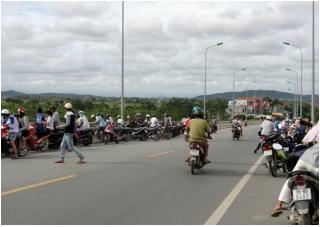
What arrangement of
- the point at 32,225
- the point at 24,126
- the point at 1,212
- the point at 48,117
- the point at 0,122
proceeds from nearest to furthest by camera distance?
the point at 32,225 < the point at 1,212 < the point at 0,122 < the point at 24,126 < the point at 48,117

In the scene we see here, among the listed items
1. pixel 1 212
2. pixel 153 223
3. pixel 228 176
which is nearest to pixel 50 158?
pixel 228 176

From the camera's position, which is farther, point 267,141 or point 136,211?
point 267,141

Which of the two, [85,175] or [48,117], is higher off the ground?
[48,117]

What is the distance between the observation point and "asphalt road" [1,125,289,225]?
22.4 ft

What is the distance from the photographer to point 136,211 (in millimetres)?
7234

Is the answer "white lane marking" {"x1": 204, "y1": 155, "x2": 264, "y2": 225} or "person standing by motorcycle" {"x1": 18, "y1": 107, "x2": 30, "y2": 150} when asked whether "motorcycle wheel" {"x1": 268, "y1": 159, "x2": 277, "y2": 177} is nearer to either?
"white lane marking" {"x1": 204, "y1": 155, "x2": 264, "y2": 225}

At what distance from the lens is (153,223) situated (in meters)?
6.50

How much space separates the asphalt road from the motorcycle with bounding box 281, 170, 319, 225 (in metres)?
0.84

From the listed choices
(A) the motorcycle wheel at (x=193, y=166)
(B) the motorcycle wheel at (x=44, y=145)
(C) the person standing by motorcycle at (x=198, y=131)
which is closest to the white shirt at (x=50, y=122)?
(B) the motorcycle wheel at (x=44, y=145)

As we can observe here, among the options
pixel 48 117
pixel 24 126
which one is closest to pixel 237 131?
pixel 48 117

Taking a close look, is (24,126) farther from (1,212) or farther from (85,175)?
(1,212)

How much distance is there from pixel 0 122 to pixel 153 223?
32.2 feet

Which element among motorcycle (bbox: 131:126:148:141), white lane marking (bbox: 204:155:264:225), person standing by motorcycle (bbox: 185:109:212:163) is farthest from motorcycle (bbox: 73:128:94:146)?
white lane marking (bbox: 204:155:264:225)

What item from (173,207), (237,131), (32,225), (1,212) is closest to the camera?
(32,225)
